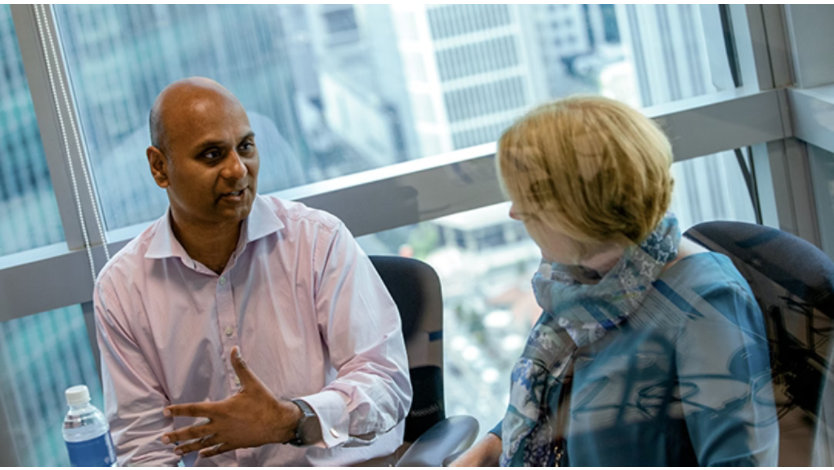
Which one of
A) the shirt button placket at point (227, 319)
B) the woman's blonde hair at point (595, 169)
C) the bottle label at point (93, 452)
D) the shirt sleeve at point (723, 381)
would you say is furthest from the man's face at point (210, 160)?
the shirt sleeve at point (723, 381)

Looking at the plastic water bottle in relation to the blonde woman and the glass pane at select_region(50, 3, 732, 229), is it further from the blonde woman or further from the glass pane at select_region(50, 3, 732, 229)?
the blonde woman

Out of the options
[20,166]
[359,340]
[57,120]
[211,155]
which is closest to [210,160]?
[211,155]

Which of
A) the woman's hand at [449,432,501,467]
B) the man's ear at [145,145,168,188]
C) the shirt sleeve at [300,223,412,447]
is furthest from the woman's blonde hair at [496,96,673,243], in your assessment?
the man's ear at [145,145,168,188]

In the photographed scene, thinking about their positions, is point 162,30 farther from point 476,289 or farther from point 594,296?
point 594,296

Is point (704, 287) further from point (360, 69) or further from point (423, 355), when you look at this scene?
point (360, 69)

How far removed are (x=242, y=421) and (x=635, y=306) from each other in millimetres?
688

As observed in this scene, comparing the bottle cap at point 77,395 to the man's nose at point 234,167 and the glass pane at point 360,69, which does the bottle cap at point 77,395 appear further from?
the man's nose at point 234,167

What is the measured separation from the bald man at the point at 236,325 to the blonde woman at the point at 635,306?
0.47 meters

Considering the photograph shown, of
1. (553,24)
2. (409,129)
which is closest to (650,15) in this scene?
(553,24)

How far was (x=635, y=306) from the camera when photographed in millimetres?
1122

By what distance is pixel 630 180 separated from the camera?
3.55ft

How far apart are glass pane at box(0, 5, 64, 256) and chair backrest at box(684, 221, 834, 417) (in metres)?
1.35

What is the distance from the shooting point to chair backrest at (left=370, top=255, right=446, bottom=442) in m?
1.49

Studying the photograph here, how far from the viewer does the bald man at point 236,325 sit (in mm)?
1454
